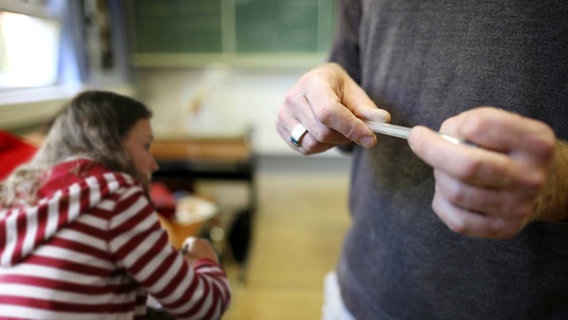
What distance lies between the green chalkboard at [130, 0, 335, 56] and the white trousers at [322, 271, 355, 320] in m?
2.39

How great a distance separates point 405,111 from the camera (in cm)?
54

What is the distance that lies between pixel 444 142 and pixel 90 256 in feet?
1.73

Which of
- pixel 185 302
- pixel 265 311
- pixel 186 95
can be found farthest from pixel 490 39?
pixel 186 95

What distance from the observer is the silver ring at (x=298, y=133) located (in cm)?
47

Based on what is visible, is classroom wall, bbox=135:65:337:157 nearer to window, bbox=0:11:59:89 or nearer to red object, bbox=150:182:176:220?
window, bbox=0:11:59:89

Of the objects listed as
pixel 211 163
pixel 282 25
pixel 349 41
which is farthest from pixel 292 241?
pixel 349 41

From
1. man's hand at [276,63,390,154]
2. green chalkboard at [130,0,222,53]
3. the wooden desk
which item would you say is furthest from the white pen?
green chalkboard at [130,0,222,53]

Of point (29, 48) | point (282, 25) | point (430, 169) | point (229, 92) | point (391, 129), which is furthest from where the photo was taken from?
point (229, 92)

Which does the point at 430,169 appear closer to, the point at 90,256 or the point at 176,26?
the point at 90,256

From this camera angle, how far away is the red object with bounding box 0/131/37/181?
89cm

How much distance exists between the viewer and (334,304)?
698 mm

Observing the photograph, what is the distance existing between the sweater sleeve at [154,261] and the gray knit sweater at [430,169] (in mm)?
257

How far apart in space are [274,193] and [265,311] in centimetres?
140

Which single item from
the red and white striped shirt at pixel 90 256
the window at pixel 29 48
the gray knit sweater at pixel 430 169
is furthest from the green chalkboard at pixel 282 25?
the red and white striped shirt at pixel 90 256
